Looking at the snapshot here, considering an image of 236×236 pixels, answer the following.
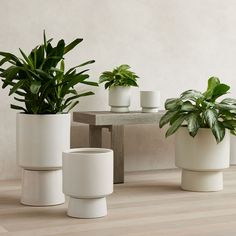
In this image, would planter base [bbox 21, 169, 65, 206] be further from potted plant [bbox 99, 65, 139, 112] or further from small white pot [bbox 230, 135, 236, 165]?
small white pot [bbox 230, 135, 236, 165]

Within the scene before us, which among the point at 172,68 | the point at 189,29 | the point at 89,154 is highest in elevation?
the point at 189,29

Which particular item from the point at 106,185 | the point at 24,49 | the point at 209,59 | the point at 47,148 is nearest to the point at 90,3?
the point at 24,49

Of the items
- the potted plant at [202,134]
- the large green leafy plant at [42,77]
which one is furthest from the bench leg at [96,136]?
the large green leafy plant at [42,77]

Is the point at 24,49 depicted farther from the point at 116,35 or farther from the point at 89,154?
the point at 89,154

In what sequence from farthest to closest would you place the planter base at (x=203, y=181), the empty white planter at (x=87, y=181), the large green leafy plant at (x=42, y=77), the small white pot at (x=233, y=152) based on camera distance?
the small white pot at (x=233, y=152) → the planter base at (x=203, y=181) → the large green leafy plant at (x=42, y=77) → the empty white planter at (x=87, y=181)

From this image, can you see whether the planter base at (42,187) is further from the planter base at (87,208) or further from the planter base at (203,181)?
the planter base at (203,181)

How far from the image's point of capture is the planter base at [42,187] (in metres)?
2.51

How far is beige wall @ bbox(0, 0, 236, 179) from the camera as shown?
3188 millimetres

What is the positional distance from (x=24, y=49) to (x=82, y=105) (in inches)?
17.4

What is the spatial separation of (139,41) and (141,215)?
1.38 m

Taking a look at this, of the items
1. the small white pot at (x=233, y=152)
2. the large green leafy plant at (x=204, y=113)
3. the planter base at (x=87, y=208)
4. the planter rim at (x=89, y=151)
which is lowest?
the planter base at (x=87, y=208)

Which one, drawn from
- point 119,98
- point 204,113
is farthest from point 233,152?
point 204,113

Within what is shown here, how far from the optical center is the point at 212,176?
2.85 m

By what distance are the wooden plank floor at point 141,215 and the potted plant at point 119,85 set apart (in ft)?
1.38
